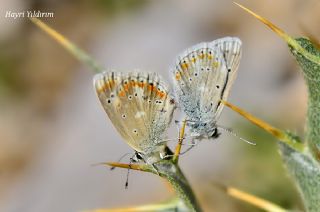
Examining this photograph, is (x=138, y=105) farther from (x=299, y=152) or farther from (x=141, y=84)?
(x=299, y=152)

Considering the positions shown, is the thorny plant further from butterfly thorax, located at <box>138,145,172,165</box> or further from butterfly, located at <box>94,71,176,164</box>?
butterfly, located at <box>94,71,176,164</box>

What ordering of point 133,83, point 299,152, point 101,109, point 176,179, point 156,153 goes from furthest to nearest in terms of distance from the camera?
1. point 101,109
2. point 133,83
3. point 156,153
4. point 299,152
5. point 176,179

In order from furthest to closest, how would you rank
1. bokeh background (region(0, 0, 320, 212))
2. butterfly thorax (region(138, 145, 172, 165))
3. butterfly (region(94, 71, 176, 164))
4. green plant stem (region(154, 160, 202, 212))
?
bokeh background (region(0, 0, 320, 212)) → butterfly (region(94, 71, 176, 164)) → butterfly thorax (region(138, 145, 172, 165)) → green plant stem (region(154, 160, 202, 212))

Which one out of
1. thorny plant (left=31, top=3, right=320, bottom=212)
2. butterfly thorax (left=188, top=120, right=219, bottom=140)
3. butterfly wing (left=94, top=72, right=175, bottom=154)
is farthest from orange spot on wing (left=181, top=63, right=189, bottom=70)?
thorny plant (left=31, top=3, right=320, bottom=212)

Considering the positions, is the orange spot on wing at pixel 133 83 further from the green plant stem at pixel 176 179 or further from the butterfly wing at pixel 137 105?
the green plant stem at pixel 176 179

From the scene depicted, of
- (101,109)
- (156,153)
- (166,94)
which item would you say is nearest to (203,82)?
(166,94)

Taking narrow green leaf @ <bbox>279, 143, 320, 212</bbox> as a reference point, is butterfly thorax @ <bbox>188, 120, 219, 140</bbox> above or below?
below

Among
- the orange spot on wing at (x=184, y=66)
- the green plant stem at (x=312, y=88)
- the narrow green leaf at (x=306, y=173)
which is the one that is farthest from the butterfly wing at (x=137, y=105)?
the green plant stem at (x=312, y=88)
